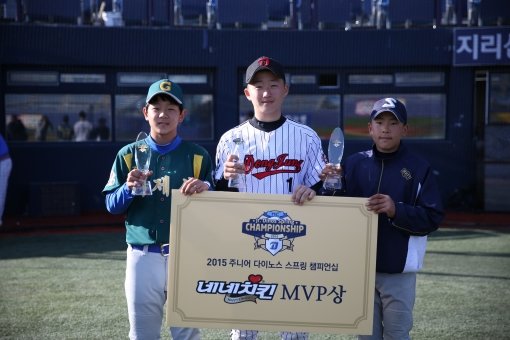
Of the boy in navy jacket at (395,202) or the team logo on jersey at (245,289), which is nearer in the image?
the team logo on jersey at (245,289)

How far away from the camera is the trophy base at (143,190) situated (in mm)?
3428

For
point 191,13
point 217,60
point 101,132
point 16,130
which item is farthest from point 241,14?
point 16,130

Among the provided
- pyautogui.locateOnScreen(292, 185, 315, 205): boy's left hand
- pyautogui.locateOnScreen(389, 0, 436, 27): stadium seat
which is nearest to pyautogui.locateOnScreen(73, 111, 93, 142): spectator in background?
pyautogui.locateOnScreen(389, 0, 436, 27): stadium seat

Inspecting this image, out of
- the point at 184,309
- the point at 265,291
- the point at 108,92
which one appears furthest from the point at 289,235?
the point at 108,92

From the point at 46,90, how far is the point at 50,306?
8513 millimetres

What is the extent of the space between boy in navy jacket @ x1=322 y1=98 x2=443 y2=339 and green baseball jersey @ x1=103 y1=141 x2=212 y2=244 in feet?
3.08

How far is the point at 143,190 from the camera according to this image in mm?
3441

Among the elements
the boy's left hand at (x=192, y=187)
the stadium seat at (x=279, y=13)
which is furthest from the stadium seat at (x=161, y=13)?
the boy's left hand at (x=192, y=187)

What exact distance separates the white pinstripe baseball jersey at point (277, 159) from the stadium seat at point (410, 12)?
1151 cm

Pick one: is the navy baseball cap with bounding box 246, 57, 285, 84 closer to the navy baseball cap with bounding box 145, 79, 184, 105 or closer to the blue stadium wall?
the navy baseball cap with bounding box 145, 79, 184, 105

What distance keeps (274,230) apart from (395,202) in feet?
2.28

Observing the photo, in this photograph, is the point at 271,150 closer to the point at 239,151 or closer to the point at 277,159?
the point at 277,159

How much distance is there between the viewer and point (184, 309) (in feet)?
11.3

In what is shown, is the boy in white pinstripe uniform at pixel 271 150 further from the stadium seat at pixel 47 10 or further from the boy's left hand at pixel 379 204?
the stadium seat at pixel 47 10
